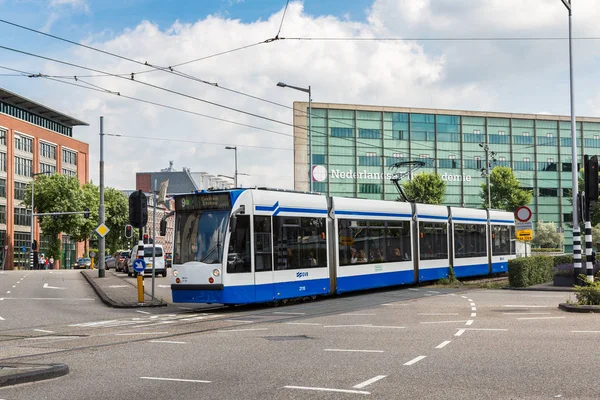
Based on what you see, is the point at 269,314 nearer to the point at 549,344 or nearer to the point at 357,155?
the point at 549,344

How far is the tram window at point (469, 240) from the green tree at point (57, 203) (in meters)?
51.2

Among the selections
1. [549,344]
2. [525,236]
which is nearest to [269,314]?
[549,344]

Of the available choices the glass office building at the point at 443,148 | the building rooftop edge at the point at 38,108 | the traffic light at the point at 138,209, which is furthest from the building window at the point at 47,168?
the traffic light at the point at 138,209

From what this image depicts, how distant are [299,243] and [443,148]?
9225cm

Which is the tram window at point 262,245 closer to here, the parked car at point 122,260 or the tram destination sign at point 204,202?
the tram destination sign at point 204,202

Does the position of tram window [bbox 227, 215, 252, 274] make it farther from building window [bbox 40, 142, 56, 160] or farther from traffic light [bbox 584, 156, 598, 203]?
building window [bbox 40, 142, 56, 160]

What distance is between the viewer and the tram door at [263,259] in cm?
1944

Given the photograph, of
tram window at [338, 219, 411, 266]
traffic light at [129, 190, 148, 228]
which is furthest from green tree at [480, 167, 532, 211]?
traffic light at [129, 190, 148, 228]

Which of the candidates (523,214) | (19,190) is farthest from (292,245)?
(19,190)

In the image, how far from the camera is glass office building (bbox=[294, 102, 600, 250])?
104m

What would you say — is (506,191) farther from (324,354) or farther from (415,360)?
(415,360)

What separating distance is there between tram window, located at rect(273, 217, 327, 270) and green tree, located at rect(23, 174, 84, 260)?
5816 cm

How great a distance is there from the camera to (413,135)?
10938 cm

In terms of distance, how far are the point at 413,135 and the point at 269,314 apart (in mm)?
93397
